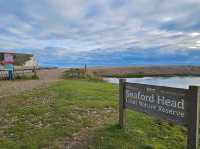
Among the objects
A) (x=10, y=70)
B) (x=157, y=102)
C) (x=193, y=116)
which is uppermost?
(x=10, y=70)

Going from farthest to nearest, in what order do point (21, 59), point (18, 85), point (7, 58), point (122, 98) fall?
1. point (21, 59)
2. point (7, 58)
3. point (18, 85)
4. point (122, 98)

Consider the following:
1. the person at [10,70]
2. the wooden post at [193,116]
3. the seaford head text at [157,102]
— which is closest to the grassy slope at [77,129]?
the seaford head text at [157,102]

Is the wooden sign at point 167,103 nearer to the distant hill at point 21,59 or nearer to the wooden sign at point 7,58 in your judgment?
the wooden sign at point 7,58

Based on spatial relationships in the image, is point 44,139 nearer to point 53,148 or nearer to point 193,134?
point 53,148

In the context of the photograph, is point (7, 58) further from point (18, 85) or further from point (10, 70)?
point (18, 85)

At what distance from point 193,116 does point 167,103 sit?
2.37ft

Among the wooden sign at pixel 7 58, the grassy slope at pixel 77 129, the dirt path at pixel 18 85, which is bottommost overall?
the grassy slope at pixel 77 129

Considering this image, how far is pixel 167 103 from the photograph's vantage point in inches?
200

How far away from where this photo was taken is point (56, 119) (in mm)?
7879

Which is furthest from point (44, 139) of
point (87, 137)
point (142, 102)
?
point (142, 102)

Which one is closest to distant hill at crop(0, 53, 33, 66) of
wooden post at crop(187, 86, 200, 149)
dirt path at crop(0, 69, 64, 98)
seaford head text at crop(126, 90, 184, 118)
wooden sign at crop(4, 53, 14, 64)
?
wooden sign at crop(4, 53, 14, 64)

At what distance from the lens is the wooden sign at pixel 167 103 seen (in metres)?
4.48

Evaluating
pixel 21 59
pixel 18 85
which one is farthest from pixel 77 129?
pixel 21 59

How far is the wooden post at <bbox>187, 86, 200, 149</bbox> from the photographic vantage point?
4.39 m
